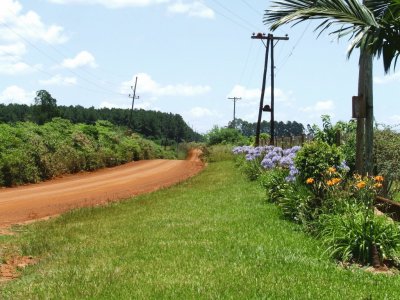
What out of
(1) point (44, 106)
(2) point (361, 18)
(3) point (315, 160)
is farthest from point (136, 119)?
(2) point (361, 18)

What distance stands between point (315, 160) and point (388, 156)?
5124 mm

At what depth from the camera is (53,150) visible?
2619 cm

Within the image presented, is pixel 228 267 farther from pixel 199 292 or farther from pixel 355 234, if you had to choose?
pixel 355 234

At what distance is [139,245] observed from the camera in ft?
28.6

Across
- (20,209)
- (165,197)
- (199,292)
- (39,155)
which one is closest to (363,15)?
(199,292)

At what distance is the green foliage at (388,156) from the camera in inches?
575

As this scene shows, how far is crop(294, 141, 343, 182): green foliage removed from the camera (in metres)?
11.1

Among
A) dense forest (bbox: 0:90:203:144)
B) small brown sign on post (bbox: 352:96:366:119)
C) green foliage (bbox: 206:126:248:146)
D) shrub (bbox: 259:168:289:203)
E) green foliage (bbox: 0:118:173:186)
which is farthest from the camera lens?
dense forest (bbox: 0:90:203:144)

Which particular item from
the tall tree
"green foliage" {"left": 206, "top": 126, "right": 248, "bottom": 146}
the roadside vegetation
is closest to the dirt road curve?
the roadside vegetation

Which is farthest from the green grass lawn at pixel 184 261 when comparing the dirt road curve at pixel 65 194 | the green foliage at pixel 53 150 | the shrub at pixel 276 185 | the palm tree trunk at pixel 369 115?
the green foliage at pixel 53 150

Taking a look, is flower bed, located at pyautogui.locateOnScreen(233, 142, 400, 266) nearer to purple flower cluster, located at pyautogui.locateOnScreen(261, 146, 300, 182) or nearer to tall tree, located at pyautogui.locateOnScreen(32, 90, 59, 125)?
purple flower cluster, located at pyautogui.locateOnScreen(261, 146, 300, 182)

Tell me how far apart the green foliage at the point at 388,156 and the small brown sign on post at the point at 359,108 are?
3854 millimetres

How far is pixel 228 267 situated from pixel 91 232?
13.8 ft

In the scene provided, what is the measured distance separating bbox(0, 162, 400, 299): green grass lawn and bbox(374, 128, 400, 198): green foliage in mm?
3952
